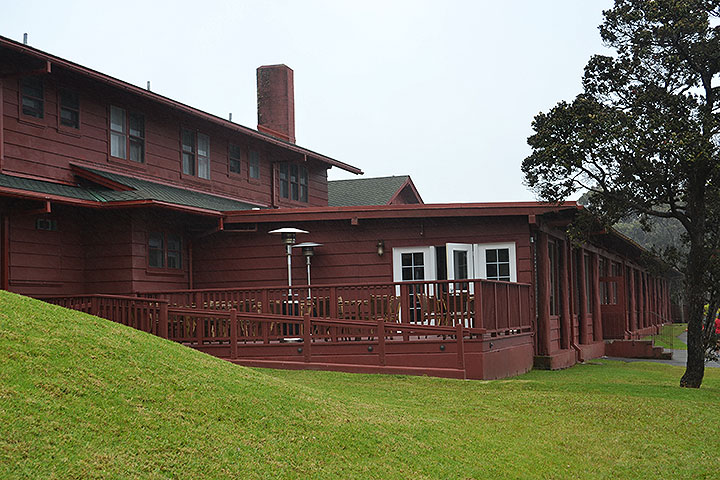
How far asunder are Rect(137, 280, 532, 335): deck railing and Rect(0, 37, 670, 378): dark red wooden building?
0.13ft

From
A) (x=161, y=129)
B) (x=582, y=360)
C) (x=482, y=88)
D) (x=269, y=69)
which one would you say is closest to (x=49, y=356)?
(x=161, y=129)

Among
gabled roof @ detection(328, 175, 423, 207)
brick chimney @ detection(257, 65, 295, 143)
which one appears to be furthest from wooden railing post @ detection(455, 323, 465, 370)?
gabled roof @ detection(328, 175, 423, 207)

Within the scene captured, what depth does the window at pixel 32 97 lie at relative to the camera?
15.1 metres

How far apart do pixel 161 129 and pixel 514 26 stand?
8.91 metres

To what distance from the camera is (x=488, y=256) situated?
656 inches

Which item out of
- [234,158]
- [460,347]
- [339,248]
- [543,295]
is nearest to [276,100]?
[234,158]

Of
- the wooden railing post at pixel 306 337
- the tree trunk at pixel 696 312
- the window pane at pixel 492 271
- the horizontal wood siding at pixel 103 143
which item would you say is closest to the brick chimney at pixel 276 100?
the horizontal wood siding at pixel 103 143

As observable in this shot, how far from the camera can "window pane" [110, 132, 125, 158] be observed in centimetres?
1729

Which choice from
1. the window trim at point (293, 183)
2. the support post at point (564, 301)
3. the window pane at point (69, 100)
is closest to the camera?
the window pane at point (69, 100)

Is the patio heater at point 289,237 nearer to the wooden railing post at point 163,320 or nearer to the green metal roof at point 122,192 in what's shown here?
the green metal roof at point 122,192

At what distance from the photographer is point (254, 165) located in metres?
22.8

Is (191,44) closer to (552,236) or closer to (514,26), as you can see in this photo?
(514,26)

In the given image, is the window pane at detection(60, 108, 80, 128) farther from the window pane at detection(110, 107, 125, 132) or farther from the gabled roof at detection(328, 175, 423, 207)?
the gabled roof at detection(328, 175, 423, 207)

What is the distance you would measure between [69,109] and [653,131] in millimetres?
10733
